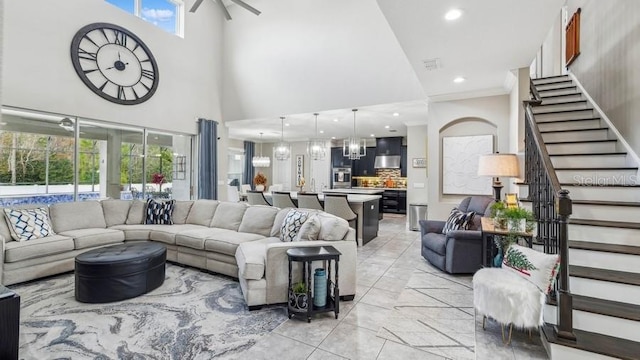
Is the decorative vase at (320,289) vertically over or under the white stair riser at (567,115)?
under

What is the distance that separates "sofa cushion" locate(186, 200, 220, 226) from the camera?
513 cm

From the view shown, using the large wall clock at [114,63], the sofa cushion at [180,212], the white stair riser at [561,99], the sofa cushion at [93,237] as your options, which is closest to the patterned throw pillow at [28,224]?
the sofa cushion at [93,237]

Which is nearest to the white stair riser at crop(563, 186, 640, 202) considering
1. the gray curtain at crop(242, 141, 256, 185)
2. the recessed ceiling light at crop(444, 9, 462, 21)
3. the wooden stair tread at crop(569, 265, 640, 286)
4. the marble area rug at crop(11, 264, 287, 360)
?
the wooden stair tread at crop(569, 265, 640, 286)

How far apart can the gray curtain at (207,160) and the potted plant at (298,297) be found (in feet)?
16.5

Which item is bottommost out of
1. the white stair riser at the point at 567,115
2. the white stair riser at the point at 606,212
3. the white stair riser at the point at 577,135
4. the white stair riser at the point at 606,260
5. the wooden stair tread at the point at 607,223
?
the white stair riser at the point at 606,260

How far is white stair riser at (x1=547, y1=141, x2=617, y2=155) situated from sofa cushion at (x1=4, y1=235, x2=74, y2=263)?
21.8ft

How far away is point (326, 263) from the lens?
124 inches

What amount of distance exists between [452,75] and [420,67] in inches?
25.1

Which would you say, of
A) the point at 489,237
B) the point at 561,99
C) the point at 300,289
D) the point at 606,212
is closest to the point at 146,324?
the point at 300,289

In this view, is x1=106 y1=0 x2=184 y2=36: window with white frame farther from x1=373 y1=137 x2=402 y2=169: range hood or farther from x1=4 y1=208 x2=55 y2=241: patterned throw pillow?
x1=373 y1=137 x2=402 y2=169: range hood

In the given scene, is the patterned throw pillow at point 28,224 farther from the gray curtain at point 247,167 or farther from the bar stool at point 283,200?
the gray curtain at point 247,167

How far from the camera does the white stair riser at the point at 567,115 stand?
4445mm

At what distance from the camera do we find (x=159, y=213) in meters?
5.16

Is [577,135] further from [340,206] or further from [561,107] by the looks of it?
[340,206]
